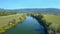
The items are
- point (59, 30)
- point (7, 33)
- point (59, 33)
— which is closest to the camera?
point (59, 33)

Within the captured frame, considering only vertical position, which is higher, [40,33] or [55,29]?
[55,29]

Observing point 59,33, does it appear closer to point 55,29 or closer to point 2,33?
point 55,29

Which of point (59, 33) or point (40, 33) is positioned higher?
point (59, 33)

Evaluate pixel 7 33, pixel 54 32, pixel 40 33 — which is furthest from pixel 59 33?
pixel 7 33

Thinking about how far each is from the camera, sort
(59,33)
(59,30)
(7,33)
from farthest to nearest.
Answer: (7,33) < (59,30) < (59,33)

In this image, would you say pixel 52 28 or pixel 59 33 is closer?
pixel 59 33

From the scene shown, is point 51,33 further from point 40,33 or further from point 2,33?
point 2,33

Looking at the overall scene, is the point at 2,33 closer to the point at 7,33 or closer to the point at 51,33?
the point at 7,33

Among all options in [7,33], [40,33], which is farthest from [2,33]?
[40,33]
